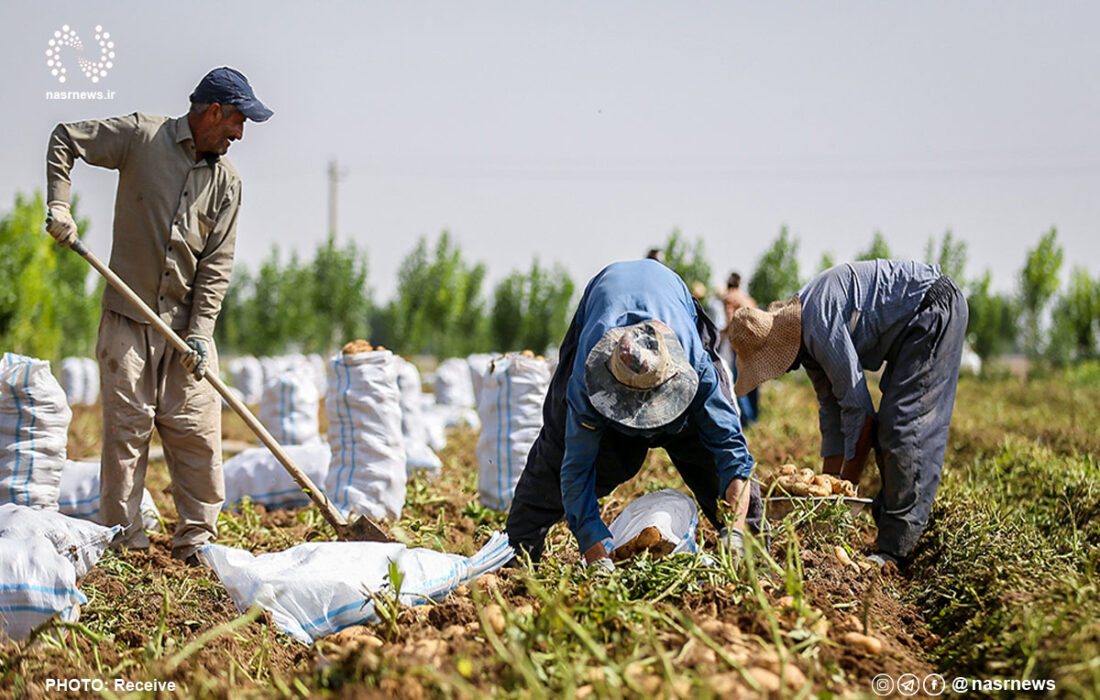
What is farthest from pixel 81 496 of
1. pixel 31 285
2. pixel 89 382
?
pixel 31 285

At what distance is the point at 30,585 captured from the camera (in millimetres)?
2711

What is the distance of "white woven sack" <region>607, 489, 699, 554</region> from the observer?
3.09 meters

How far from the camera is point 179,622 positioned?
3.09 meters

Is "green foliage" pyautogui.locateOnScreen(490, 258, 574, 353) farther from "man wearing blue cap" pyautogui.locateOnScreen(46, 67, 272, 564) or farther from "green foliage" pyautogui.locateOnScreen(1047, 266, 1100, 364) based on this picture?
"man wearing blue cap" pyautogui.locateOnScreen(46, 67, 272, 564)

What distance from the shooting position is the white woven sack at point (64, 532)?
2848 mm

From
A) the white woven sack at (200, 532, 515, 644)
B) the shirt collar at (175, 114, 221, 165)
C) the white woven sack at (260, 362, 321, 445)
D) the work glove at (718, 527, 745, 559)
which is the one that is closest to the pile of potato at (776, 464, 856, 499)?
the work glove at (718, 527, 745, 559)

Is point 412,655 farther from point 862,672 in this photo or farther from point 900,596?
point 900,596

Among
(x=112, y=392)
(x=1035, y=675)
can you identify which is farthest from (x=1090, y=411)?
(x=112, y=392)

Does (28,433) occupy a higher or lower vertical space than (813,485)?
lower

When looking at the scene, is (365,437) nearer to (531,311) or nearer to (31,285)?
(31,285)

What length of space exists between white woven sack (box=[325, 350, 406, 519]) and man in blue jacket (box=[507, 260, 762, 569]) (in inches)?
59.4

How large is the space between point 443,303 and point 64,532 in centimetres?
2273

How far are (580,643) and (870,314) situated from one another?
84.9 inches

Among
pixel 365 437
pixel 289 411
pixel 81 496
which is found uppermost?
pixel 365 437
